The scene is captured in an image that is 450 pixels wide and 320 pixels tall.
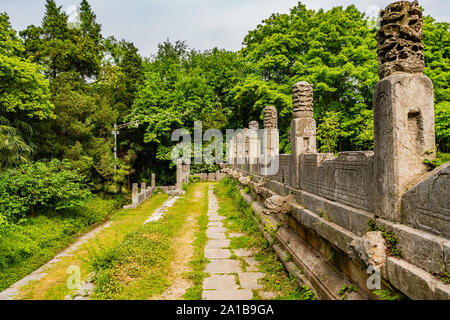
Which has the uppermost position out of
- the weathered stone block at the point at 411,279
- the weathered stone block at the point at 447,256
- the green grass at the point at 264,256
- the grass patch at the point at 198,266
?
the weathered stone block at the point at 447,256

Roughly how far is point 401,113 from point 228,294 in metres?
3.24

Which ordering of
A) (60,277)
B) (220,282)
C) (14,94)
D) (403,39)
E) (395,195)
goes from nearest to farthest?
(395,195), (403,39), (220,282), (60,277), (14,94)

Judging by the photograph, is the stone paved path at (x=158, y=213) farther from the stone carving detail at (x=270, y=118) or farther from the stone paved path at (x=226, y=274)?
the stone carving detail at (x=270, y=118)

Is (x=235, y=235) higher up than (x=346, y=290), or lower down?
lower down

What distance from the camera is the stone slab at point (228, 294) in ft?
12.6

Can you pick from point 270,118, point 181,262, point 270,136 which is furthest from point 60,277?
point 270,118

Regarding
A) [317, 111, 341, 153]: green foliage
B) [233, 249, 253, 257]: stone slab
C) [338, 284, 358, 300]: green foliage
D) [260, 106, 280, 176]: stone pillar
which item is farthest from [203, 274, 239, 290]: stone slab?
[317, 111, 341, 153]: green foliage

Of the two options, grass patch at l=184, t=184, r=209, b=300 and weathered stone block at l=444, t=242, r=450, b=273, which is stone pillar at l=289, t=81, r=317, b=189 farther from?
weathered stone block at l=444, t=242, r=450, b=273

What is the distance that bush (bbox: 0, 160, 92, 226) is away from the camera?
9.43m

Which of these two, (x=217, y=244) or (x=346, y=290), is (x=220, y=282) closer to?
(x=217, y=244)

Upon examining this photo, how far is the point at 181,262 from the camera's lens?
5.40m

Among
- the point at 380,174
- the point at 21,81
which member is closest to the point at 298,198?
the point at 380,174

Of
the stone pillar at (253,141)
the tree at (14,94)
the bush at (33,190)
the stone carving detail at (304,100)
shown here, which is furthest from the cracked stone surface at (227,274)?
the tree at (14,94)
